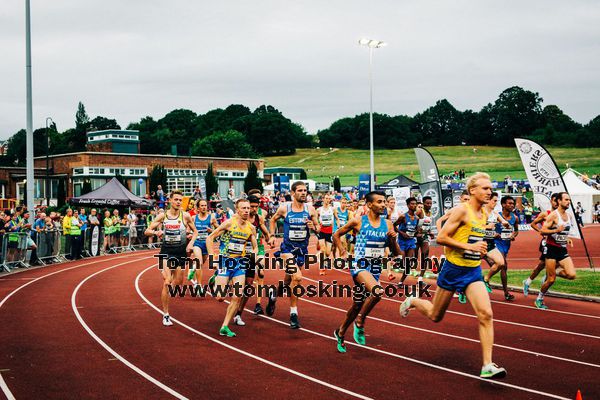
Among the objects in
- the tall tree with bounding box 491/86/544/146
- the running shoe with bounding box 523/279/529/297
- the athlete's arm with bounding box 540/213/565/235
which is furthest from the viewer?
the tall tree with bounding box 491/86/544/146

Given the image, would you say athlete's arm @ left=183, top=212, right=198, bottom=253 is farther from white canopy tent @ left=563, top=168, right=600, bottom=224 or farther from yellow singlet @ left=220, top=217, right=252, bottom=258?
white canopy tent @ left=563, top=168, right=600, bottom=224

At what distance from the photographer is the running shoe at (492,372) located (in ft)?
21.8

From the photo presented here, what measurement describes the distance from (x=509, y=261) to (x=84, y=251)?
55.2 ft

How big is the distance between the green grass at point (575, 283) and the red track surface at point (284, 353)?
3.69ft

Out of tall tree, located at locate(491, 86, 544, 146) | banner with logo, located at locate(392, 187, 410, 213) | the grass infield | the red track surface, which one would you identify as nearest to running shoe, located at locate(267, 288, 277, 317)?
the red track surface

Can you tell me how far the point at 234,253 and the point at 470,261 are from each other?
3.93 meters

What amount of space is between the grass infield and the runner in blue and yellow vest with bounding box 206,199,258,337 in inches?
314

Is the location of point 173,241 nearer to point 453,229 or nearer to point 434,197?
point 453,229

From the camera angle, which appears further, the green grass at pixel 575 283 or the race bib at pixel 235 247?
the green grass at pixel 575 283

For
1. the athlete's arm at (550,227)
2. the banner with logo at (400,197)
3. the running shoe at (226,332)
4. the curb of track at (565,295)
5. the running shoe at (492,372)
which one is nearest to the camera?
the running shoe at (492,372)

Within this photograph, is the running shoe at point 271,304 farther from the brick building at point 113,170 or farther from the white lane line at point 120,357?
the brick building at point 113,170

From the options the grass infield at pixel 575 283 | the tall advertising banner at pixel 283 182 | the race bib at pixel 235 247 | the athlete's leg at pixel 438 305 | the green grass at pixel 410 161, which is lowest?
the grass infield at pixel 575 283

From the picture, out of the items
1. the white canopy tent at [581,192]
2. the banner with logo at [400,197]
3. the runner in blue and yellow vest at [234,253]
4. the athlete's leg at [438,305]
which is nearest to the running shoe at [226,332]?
the runner in blue and yellow vest at [234,253]

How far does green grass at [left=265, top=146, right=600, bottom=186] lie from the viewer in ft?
310
